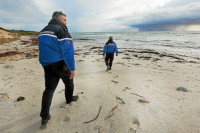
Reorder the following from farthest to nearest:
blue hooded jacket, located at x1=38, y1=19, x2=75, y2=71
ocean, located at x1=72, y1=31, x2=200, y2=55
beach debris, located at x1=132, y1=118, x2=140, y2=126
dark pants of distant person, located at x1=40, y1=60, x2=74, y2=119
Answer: ocean, located at x1=72, y1=31, x2=200, y2=55 → beach debris, located at x1=132, y1=118, x2=140, y2=126 → dark pants of distant person, located at x1=40, y1=60, x2=74, y2=119 → blue hooded jacket, located at x1=38, y1=19, x2=75, y2=71

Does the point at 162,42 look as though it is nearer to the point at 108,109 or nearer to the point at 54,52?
the point at 108,109

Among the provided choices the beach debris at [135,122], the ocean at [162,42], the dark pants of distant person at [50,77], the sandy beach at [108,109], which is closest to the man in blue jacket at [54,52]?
the dark pants of distant person at [50,77]

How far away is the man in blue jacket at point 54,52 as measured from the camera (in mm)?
2111

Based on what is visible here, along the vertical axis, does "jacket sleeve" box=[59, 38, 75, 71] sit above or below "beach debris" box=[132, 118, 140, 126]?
above

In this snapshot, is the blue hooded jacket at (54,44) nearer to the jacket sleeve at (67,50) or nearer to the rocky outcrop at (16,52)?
the jacket sleeve at (67,50)

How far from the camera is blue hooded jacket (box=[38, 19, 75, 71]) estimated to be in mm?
2097

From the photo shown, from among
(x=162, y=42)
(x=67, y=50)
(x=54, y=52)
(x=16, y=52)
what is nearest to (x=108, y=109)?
(x=67, y=50)

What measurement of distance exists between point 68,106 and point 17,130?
1.13 metres


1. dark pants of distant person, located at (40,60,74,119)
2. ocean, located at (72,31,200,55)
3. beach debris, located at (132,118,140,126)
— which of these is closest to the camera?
dark pants of distant person, located at (40,60,74,119)

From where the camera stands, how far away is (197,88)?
4184mm

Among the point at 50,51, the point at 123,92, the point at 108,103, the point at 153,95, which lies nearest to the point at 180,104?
the point at 153,95

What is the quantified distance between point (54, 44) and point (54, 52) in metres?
0.15

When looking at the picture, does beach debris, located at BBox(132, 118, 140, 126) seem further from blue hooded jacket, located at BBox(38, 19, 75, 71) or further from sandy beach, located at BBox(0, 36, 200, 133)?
blue hooded jacket, located at BBox(38, 19, 75, 71)

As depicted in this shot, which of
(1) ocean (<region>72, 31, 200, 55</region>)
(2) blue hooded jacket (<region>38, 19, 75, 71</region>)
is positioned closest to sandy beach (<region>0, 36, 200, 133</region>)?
(2) blue hooded jacket (<region>38, 19, 75, 71</region>)
